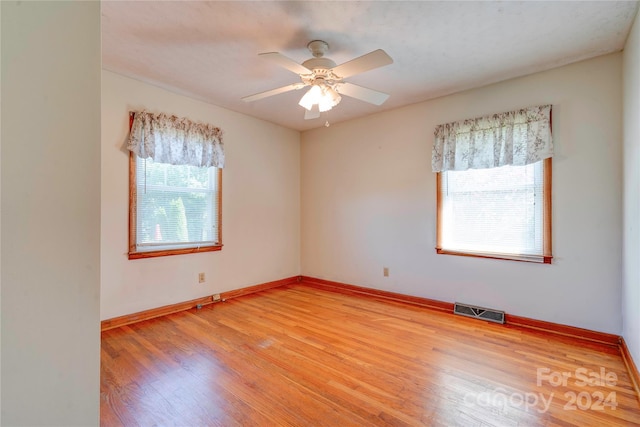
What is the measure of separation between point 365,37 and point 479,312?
297 cm

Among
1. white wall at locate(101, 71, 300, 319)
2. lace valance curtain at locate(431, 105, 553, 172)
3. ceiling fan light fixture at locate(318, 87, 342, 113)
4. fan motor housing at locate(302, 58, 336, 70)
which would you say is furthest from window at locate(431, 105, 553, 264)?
white wall at locate(101, 71, 300, 319)

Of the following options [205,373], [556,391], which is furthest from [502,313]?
[205,373]

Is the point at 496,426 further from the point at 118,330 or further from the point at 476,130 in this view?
the point at 118,330

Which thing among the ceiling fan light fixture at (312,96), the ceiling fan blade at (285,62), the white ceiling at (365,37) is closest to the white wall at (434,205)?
the white ceiling at (365,37)

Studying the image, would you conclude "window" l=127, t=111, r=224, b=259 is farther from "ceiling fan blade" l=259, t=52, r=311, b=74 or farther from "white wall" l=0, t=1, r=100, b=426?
"white wall" l=0, t=1, r=100, b=426

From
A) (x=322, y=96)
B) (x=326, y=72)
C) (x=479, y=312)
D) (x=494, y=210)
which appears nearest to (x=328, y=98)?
(x=322, y=96)

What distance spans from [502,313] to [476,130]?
1.98m

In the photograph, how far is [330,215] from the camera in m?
→ 4.62

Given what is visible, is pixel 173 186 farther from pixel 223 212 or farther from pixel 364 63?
pixel 364 63

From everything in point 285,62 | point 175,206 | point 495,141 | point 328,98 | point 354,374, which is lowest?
point 354,374

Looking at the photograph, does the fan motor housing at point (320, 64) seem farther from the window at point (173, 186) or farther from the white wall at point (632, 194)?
the white wall at point (632, 194)

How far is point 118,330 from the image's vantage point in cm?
283

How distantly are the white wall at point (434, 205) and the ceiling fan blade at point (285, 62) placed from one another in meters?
2.01

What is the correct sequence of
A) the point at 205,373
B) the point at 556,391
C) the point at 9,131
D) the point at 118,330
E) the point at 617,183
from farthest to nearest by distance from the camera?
the point at 118,330, the point at 617,183, the point at 205,373, the point at 556,391, the point at 9,131
